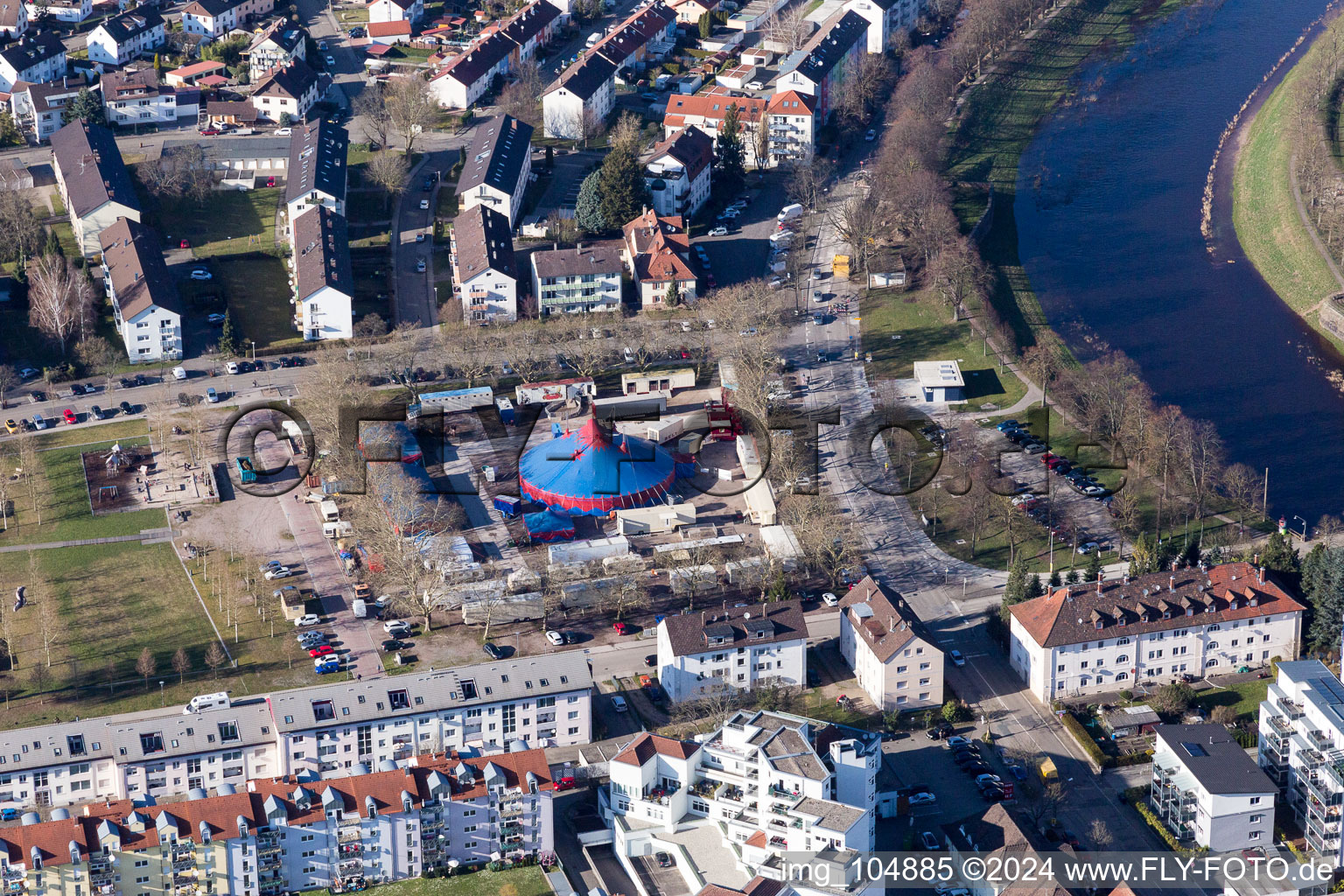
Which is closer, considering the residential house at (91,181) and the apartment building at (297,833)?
the apartment building at (297,833)

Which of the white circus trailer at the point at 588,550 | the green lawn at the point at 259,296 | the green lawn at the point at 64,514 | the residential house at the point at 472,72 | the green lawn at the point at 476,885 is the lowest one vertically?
the green lawn at the point at 476,885

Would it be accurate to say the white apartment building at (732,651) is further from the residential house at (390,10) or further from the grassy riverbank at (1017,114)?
the residential house at (390,10)

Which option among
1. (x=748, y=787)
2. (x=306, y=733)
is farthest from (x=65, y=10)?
(x=748, y=787)

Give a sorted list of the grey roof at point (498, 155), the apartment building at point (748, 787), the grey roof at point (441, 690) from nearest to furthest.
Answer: the apartment building at point (748, 787) < the grey roof at point (441, 690) < the grey roof at point (498, 155)

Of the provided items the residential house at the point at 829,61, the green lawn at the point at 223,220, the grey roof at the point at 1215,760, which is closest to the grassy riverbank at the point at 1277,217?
the residential house at the point at 829,61

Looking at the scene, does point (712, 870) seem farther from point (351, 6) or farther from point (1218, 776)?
point (351, 6)

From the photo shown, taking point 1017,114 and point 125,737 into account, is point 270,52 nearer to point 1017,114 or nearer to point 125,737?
point 1017,114
